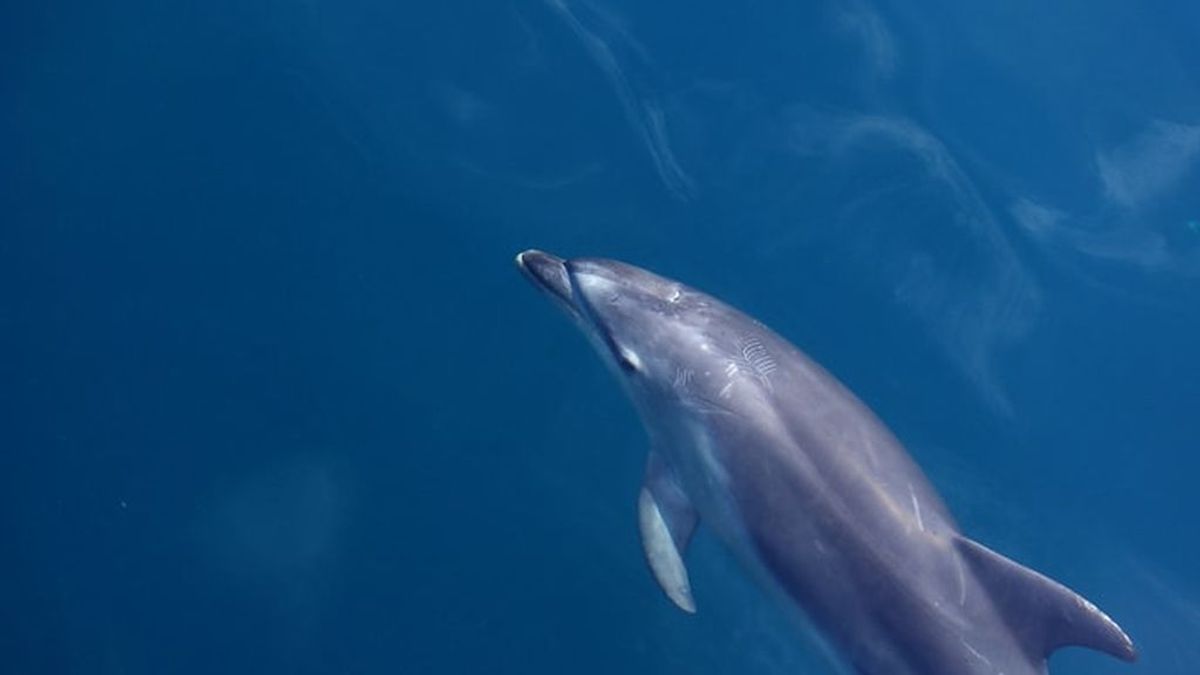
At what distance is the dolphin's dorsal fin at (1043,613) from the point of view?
5023 mm

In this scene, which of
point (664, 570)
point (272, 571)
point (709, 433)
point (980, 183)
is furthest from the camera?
point (980, 183)

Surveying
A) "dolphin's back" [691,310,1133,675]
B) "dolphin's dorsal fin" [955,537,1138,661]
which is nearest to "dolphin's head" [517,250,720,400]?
"dolphin's back" [691,310,1133,675]

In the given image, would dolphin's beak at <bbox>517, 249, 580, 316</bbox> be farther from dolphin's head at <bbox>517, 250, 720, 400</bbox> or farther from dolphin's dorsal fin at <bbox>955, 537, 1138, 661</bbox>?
dolphin's dorsal fin at <bbox>955, 537, 1138, 661</bbox>

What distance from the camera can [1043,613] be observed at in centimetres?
505

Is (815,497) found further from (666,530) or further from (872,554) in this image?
(666,530)

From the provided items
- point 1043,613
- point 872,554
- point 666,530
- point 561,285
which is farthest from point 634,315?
point 1043,613

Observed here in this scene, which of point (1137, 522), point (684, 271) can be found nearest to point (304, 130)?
point (684, 271)

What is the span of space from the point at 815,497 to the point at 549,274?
196cm

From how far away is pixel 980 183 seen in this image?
30.1 feet

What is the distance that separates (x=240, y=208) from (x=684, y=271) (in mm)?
3326

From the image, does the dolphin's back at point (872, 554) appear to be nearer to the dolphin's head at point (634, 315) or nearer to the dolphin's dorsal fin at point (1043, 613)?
the dolphin's dorsal fin at point (1043, 613)

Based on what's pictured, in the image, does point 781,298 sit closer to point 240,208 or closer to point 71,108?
point 240,208

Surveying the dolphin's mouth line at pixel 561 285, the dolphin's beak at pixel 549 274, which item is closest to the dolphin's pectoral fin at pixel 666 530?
the dolphin's mouth line at pixel 561 285

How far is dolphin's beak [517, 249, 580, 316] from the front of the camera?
633cm
